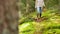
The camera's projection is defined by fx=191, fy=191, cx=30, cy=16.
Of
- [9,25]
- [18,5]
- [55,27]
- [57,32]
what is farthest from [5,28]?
[55,27]

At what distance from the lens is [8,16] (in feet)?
3.54

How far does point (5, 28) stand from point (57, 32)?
585 cm

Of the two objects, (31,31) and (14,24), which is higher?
(14,24)

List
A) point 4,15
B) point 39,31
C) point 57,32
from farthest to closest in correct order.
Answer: point 39,31 < point 57,32 < point 4,15

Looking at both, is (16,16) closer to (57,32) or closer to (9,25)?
(9,25)

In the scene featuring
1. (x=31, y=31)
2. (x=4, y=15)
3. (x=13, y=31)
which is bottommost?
(x=31, y=31)

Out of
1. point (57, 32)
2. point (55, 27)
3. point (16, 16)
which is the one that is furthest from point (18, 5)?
point (55, 27)

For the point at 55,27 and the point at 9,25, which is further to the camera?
the point at 55,27

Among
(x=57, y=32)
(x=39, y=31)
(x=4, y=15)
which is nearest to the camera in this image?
(x=4, y=15)

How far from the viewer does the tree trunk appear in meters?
1.06

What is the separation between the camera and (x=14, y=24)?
3.66ft

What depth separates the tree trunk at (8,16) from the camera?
1056 millimetres

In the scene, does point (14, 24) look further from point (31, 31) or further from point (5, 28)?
point (31, 31)

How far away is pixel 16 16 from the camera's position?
44.3 inches
